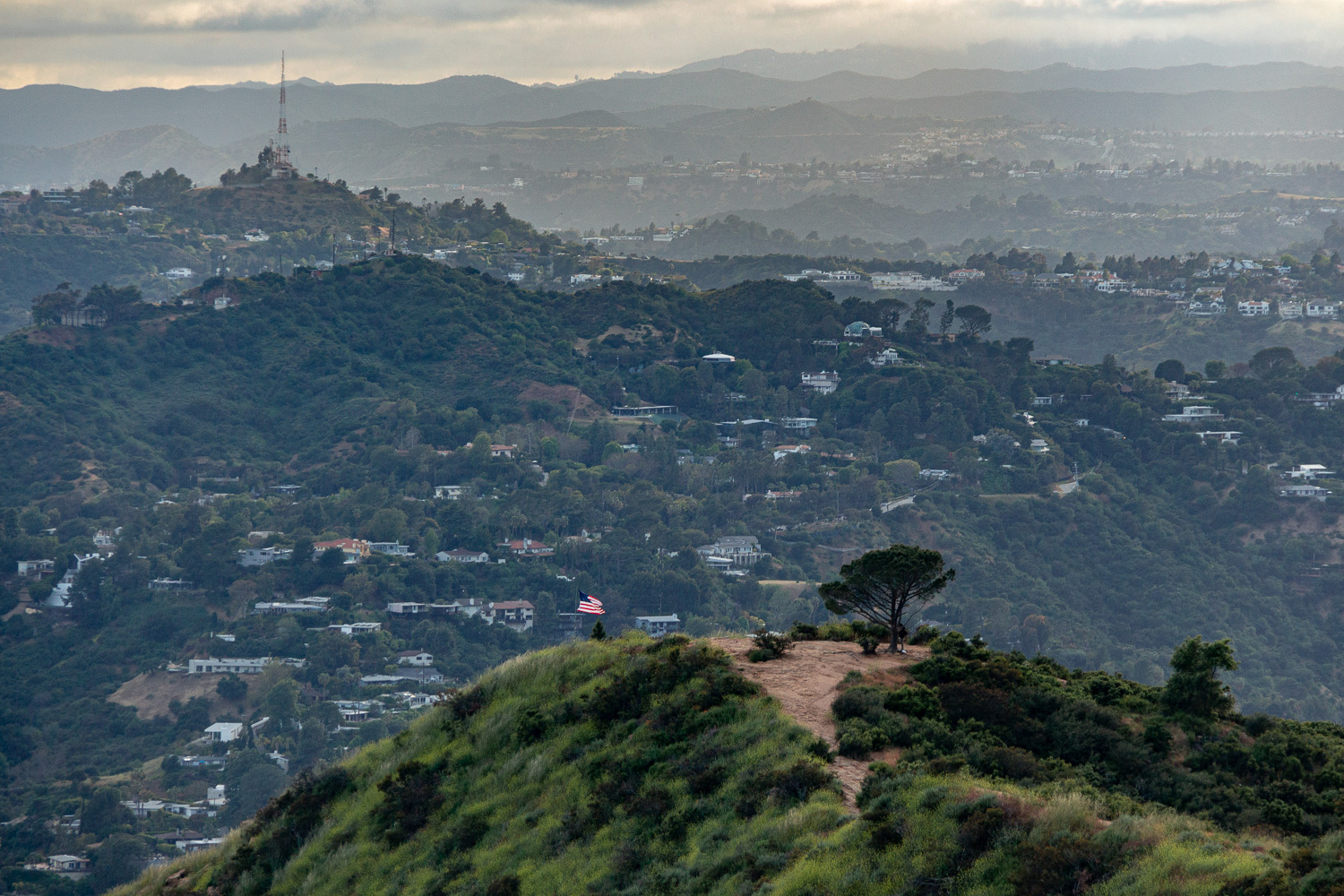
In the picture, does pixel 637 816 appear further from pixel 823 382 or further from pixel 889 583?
pixel 823 382

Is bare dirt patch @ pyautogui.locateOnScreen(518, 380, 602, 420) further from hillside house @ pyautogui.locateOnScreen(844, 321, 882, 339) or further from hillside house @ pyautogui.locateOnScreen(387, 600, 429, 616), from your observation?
hillside house @ pyautogui.locateOnScreen(387, 600, 429, 616)

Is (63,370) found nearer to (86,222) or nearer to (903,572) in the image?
(86,222)

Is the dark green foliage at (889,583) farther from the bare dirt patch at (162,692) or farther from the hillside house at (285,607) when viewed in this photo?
the hillside house at (285,607)

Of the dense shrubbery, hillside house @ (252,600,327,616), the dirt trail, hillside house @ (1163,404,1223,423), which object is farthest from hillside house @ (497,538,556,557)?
the dense shrubbery

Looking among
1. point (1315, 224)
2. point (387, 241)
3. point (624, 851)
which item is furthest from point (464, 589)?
point (1315, 224)

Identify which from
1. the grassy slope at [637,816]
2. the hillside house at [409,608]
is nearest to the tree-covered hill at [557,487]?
the hillside house at [409,608]
